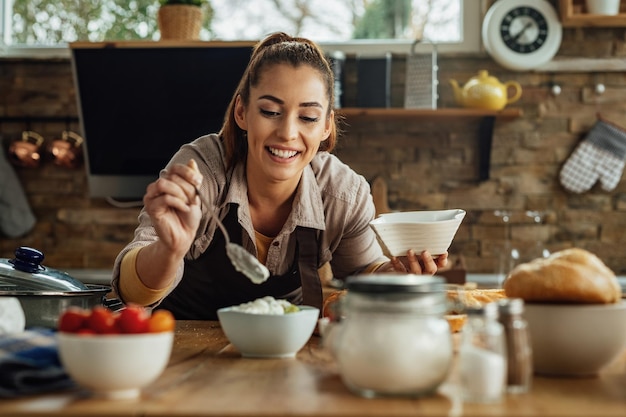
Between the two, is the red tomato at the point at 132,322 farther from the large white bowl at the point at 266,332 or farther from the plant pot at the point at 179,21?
the plant pot at the point at 179,21

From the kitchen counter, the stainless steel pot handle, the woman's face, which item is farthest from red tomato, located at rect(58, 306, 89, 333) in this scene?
the kitchen counter

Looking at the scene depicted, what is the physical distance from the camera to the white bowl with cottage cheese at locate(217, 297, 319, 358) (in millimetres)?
1381

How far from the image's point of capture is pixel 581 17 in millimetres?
3830

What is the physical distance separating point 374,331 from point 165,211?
0.70 m

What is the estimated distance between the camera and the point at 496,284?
380 cm

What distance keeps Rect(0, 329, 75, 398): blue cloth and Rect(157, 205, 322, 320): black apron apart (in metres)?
1.02

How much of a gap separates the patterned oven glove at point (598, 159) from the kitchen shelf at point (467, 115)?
379 millimetres

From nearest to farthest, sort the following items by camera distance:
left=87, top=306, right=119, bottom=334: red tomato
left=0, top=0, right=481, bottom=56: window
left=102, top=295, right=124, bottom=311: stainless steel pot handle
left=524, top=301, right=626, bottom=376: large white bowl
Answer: left=87, top=306, right=119, bottom=334: red tomato, left=524, top=301, right=626, bottom=376: large white bowl, left=102, top=295, right=124, bottom=311: stainless steel pot handle, left=0, top=0, right=481, bottom=56: window

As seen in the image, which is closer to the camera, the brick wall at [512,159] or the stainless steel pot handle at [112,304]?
the stainless steel pot handle at [112,304]

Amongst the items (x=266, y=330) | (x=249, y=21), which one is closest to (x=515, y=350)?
(x=266, y=330)

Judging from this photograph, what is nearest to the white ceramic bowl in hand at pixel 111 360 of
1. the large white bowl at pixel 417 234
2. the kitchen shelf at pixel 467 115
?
the large white bowl at pixel 417 234

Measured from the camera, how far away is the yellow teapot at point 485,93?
3.78 meters

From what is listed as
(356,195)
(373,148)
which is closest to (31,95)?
(373,148)

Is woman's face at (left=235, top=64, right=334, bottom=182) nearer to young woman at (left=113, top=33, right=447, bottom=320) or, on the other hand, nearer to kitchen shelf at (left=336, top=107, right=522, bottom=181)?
young woman at (left=113, top=33, right=447, bottom=320)
